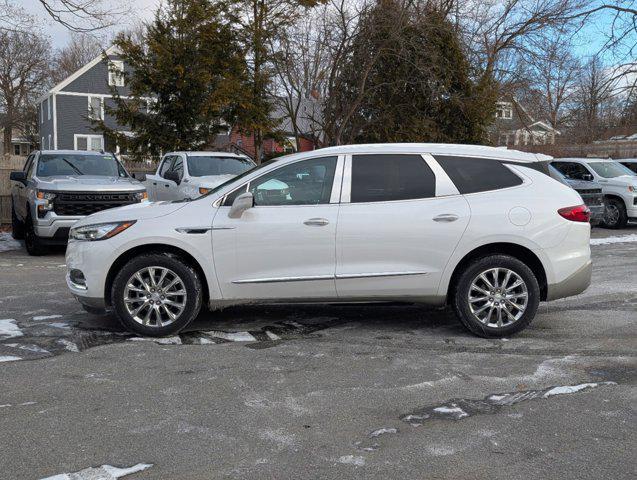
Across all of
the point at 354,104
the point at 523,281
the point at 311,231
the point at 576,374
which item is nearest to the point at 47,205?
the point at 311,231

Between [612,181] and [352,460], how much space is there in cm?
1629

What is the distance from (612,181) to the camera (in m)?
18.0

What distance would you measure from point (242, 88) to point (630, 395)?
50.7 feet

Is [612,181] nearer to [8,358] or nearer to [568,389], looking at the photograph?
[568,389]

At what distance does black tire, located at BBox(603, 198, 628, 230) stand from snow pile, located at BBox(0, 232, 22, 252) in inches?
562

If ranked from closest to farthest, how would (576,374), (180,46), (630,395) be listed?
(630,395) → (576,374) → (180,46)

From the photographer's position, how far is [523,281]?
6.23 meters

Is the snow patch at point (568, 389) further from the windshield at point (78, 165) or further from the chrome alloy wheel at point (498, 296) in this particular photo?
the windshield at point (78, 165)

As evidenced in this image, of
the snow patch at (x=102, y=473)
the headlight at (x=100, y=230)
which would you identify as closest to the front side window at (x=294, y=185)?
the headlight at (x=100, y=230)

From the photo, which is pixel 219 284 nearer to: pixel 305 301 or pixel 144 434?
pixel 305 301

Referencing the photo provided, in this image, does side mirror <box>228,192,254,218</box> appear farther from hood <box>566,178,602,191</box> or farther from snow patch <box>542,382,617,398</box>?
hood <box>566,178,602,191</box>

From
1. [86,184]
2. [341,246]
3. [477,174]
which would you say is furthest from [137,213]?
[86,184]

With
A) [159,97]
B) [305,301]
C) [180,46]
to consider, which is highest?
[180,46]

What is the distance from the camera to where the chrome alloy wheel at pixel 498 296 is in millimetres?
6246
